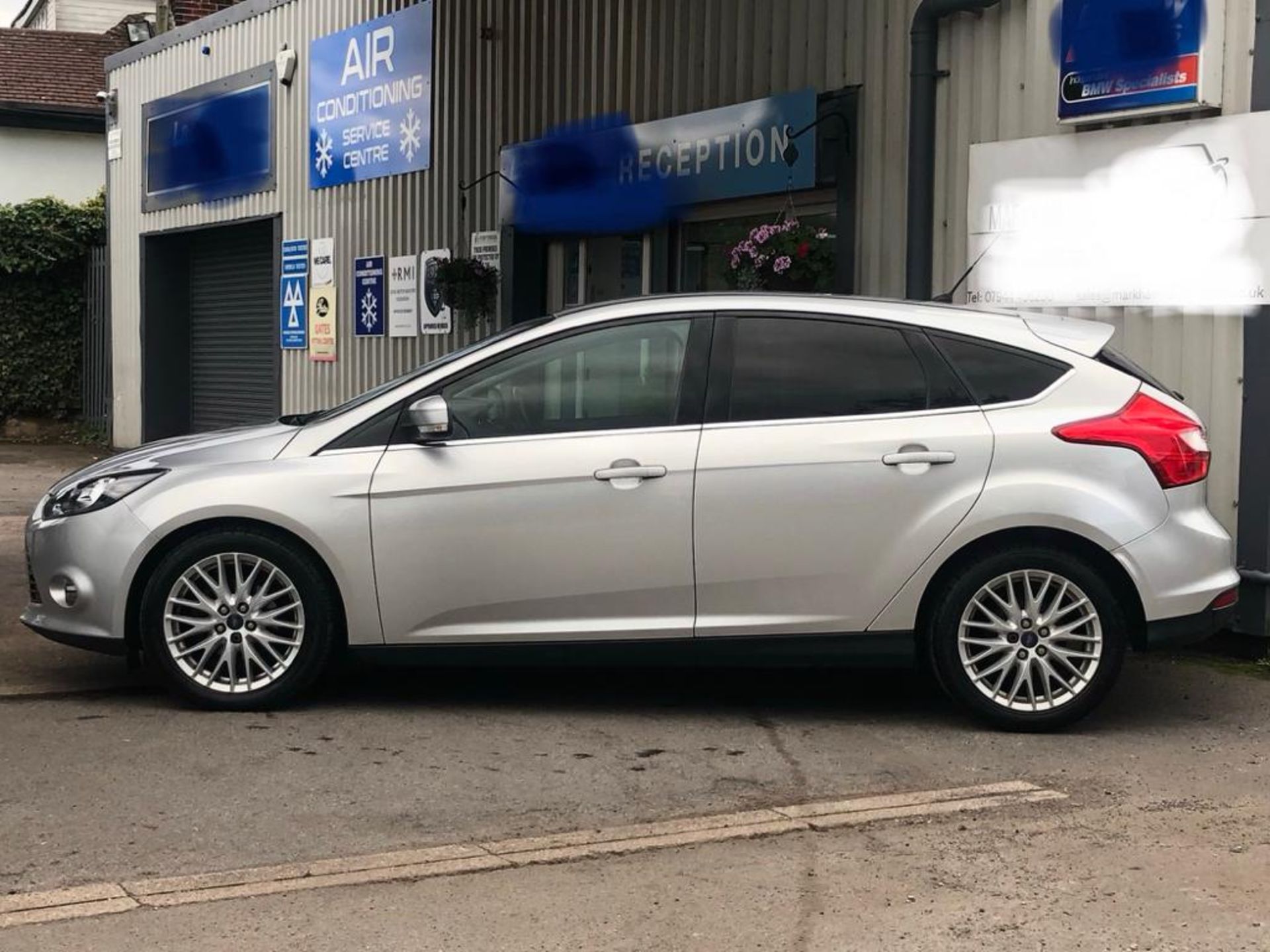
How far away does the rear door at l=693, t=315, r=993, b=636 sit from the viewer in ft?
21.2

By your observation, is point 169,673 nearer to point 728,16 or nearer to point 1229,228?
point 1229,228

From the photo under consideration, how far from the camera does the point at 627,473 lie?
6.51 meters

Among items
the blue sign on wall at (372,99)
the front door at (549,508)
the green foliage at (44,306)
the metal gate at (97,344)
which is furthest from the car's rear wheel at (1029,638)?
the green foliage at (44,306)

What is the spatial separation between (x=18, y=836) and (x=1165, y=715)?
176 inches

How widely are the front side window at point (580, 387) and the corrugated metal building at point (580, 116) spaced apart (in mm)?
3247

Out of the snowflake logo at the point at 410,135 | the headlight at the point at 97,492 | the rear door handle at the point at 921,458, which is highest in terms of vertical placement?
the snowflake logo at the point at 410,135

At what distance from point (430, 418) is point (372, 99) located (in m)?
10.3

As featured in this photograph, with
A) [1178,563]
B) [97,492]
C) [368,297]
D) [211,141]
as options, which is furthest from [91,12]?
[1178,563]

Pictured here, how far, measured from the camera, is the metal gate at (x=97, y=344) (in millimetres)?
22078

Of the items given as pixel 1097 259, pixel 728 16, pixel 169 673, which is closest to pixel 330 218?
pixel 728 16

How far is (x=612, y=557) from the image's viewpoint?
21.4 feet

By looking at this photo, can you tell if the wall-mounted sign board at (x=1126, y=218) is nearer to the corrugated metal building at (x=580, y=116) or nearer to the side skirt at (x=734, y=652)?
the corrugated metal building at (x=580, y=116)

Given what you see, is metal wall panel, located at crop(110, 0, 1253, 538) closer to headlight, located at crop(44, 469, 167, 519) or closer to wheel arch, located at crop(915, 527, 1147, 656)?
wheel arch, located at crop(915, 527, 1147, 656)

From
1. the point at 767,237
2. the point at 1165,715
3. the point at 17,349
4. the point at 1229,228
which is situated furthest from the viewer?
the point at 17,349
